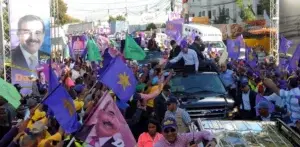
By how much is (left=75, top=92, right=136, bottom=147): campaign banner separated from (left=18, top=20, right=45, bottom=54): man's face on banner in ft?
38.7

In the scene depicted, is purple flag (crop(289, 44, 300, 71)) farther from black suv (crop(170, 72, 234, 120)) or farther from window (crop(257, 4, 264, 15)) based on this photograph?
window (crop(257, 4, 264, 15))

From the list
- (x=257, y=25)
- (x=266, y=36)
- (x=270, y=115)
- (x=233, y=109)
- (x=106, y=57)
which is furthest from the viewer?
(x=257, y=25)

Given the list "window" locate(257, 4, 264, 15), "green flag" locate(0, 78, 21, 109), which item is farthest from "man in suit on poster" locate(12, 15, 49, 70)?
"window" locate(257, 4, 264, 15)

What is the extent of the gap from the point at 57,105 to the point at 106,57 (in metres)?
8.75

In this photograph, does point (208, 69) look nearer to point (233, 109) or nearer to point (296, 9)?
point (233, 109)

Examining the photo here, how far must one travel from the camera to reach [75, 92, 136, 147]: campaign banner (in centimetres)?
654

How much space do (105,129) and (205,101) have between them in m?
4.83

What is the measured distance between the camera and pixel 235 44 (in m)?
23.0

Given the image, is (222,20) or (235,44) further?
(222,20)

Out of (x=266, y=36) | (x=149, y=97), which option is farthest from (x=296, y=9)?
(x=266, y=36)

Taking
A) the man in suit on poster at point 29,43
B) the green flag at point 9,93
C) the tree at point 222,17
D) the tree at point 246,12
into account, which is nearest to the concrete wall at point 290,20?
the man in suit on poster at point 29,43

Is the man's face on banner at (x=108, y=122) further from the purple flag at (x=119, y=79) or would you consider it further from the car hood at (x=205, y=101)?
the car hood at (x=205, y=101)

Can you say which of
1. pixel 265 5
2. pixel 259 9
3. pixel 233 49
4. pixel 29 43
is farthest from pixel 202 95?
pixel 259 9

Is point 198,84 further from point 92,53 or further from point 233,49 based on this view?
point 233,49
